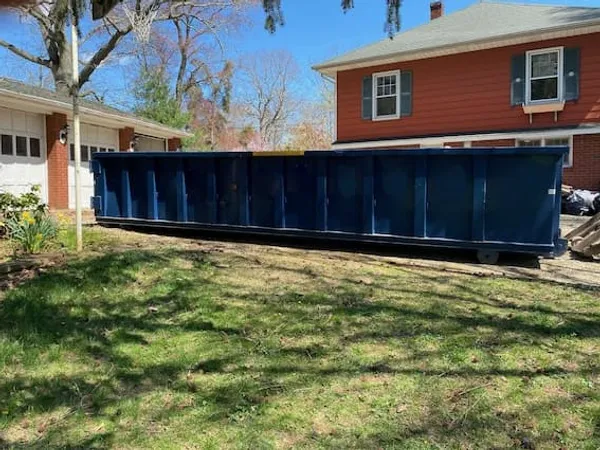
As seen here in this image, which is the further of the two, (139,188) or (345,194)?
(139,188)

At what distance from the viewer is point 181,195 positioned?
8.95 meters

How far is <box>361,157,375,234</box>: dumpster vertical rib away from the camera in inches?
293

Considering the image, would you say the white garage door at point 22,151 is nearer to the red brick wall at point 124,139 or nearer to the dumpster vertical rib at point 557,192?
the red brick wall at point 124,139

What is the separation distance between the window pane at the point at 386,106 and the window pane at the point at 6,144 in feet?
36.6

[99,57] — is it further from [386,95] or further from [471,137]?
[471,137]

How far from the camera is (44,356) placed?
3.90 m

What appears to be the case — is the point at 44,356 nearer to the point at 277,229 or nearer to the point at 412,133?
the point at 277,229

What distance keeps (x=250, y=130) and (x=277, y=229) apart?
38.2m

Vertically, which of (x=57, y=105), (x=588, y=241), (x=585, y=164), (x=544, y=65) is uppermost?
(x=544, y=65)

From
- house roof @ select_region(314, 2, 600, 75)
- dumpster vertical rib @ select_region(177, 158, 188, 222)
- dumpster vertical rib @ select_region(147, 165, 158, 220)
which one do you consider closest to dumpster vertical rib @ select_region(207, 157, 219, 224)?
dumpster vertical rib @ select_region(177, 158, 188, 222)

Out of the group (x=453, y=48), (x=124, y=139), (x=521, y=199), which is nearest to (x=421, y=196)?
(x=521, y=199)

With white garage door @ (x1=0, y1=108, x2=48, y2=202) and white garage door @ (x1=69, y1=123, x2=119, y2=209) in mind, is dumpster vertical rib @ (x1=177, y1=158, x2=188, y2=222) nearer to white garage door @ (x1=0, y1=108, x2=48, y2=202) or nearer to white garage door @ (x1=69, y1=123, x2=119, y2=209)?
white garage door @ (x1=0, y1=108, x2=48, y2=202)

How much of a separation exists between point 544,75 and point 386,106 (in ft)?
16.2

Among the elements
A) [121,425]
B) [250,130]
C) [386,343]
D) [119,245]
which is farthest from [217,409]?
[250,130]
